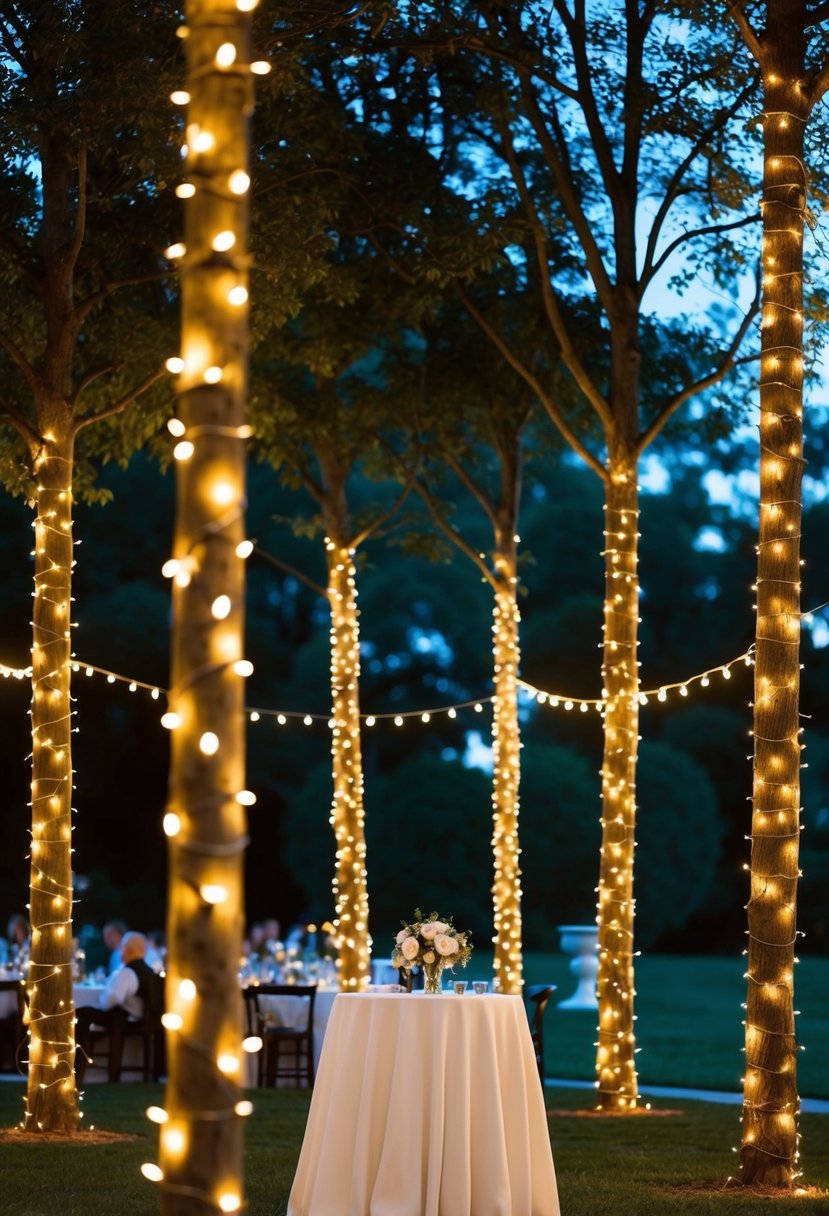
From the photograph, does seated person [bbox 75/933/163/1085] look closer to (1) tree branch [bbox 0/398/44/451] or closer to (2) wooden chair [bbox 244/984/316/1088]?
(2) wooden chair [bbox 244/984/316/1088]

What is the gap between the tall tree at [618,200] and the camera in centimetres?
1127

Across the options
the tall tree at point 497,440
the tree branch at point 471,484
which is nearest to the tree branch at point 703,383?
the tall tree at point 497,440

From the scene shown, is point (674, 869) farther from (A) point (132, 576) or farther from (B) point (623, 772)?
(B) point (623, 772)

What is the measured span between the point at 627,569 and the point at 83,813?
16.2 metres

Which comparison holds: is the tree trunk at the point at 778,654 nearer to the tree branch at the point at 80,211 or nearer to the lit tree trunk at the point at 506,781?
the tree branch at the point at 80,211

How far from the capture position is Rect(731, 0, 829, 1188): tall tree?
25.1 ft

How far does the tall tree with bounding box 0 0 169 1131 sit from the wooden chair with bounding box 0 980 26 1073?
174 inches

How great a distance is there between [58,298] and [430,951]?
15.0 ft

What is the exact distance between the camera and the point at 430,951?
7430 millimetres

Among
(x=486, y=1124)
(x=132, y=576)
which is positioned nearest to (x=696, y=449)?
(x=132, y=576)

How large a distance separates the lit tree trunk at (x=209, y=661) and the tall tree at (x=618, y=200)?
7045mm

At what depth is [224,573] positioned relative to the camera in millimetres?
4043

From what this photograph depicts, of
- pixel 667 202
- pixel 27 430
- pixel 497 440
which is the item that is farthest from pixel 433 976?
pixel 497 440

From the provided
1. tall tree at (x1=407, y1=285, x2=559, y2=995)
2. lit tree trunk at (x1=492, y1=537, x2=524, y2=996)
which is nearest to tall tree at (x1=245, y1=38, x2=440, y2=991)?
tall tree at (x1=407, y1=285, x2=559, y2=995)
